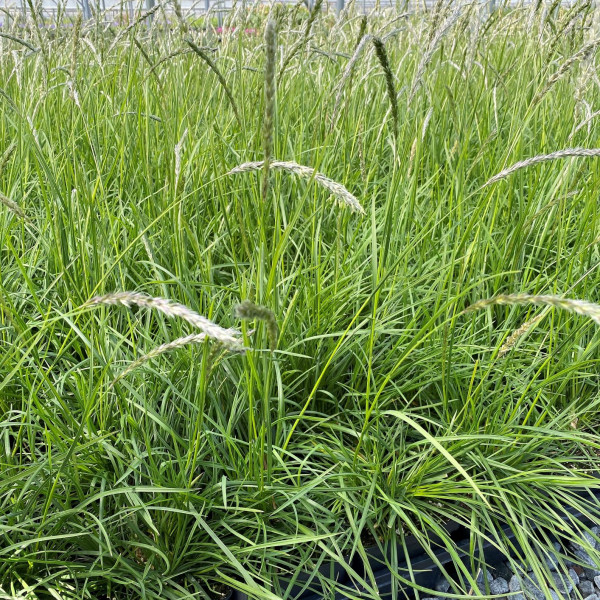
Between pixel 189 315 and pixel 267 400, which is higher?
pixel 189 315

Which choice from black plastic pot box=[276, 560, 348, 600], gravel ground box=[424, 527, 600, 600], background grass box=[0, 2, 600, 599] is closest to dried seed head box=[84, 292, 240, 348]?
background grass box=[0, 2, 600, 599]

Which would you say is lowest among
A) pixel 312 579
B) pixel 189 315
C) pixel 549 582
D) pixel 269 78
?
pixel 549 582

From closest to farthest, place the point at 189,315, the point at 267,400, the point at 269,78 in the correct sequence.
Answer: the point at 189,315
the point at 269,78
the point at 267,400

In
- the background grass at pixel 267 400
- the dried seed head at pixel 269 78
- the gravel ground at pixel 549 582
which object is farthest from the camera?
the gravel ground at pixel 549 582

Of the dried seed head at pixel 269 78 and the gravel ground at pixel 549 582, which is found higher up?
the dried seed head at pixel 269 78

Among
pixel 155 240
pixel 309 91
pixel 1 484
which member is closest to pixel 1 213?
pixel 155 240

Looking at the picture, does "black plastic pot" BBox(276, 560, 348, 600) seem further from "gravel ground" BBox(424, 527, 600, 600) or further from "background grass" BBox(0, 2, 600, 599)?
"gravel ground" BBox(424, 527, 600, 600)

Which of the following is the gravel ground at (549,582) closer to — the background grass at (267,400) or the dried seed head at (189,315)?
the background grass at (267,400)

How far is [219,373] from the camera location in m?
1.51

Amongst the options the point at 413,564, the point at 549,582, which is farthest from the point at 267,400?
the point at 549,582

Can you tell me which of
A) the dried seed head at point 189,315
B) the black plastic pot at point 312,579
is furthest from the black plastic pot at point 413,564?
the dried seed head at point 189,315

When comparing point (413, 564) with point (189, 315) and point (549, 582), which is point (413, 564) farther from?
point (189, 315)

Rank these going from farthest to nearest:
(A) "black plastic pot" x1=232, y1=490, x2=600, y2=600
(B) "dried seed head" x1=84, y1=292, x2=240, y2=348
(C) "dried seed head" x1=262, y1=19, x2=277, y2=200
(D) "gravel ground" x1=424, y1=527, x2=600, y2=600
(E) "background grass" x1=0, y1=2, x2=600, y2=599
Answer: (D) "gravel ground" x1=424, y1=527, x2=600, y2=600
(A) "black plastic pot" x1=232, y1=490, x2=600, y2=600
(E) "background grass" x1=0, y1=2, x2=600, y2=599
(C) "dried seed head" x1=262, y1=19, x2=277, y2=200
(B) "dried seed head" x1=84, y1=292, x2=240, y2=348

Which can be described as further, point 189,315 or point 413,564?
point 413,564
